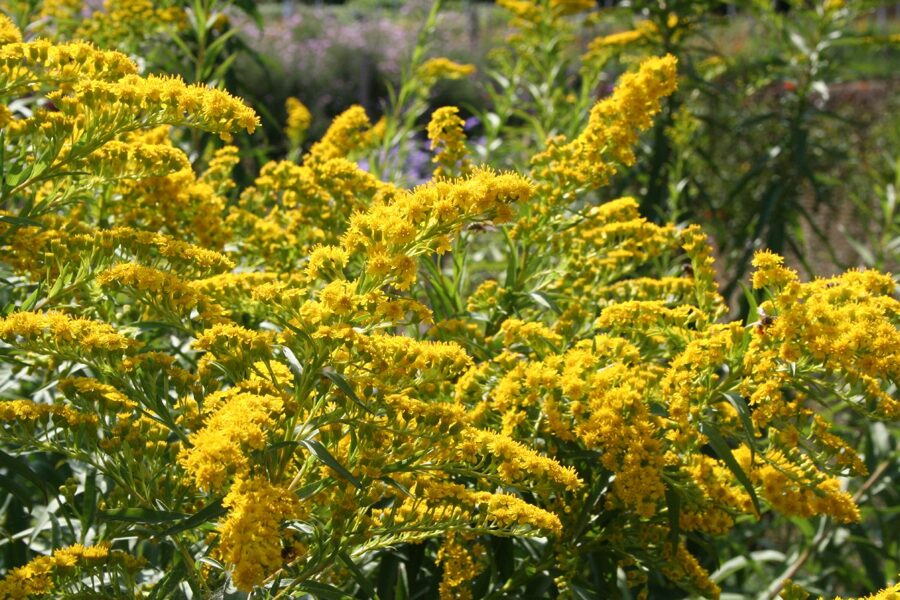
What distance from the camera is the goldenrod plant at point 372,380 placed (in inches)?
75.9

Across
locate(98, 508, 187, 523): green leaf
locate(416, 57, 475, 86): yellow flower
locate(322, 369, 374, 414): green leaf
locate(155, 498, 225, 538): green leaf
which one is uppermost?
locate(416, 57, 475, 86): yellow flower

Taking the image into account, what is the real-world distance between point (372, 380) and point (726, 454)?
30.4 inches

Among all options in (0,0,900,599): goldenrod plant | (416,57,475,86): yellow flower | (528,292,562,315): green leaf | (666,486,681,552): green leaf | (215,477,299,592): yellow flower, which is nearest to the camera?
(215,477,299,592): yellow flower

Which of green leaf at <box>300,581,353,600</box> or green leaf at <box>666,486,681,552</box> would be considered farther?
green leaf at <box>666,486,681,552</box>

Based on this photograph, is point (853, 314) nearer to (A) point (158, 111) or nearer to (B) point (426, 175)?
(A) point (158, 111)

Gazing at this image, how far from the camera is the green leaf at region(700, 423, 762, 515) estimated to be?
2.16 meters

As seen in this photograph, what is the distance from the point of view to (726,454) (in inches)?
85.1

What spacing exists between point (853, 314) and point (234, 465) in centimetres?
129

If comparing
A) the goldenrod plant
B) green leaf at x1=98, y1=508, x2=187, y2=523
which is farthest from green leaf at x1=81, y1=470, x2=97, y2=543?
green leaf at x1=98, y1=508, x2=187, y2=523

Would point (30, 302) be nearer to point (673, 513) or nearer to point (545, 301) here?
point (545, 301)

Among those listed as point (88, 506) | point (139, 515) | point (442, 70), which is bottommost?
point (88, 506)

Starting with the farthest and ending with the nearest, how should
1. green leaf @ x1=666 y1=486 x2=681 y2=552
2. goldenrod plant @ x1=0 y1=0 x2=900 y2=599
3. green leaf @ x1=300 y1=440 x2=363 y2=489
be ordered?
1. green leaf @ x1=666 y1=486 x2=681 y2=552
2. goldenrod plant @ x1=0 y1=0 x2=900 y2=599
3. green leaf @ x1=300 y1=440 x2=363 y2=489

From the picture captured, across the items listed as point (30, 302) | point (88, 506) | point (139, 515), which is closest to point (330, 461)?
point (139, 515)

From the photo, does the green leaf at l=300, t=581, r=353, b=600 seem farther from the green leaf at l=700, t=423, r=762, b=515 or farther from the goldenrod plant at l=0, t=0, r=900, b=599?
the green leaf at l=700, t=423, r=762, b=515
